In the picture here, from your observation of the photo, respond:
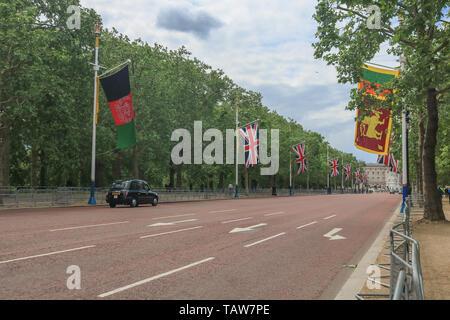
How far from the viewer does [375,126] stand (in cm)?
2136

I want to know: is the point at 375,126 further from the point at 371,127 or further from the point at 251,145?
the point at 251,145

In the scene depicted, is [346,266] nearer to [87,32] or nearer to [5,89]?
[5,89]

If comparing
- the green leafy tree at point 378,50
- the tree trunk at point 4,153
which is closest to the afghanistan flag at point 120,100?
the tree trunk at point 4,153

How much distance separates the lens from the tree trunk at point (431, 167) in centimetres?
1884

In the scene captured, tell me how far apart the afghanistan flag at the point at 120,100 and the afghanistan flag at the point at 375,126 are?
51.7ft

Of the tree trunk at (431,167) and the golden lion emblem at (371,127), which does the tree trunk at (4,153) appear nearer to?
the golden lion emblem at (371,127)

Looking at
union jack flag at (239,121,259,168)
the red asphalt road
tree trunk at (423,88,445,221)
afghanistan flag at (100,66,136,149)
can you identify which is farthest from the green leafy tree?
union jack flag at (239,121,259,168)

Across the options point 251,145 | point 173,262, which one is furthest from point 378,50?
point 251,145

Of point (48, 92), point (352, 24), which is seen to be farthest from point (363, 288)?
point (48, 92)

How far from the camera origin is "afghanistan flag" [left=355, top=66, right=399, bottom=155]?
2056 centimetres

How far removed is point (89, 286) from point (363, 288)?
171 inches

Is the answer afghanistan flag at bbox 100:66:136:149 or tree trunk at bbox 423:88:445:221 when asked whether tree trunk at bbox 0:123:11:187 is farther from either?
tree trunk at bbox 423:88:445:221

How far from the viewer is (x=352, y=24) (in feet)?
61.6

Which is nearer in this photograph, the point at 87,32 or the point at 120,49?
the point at 87,32
